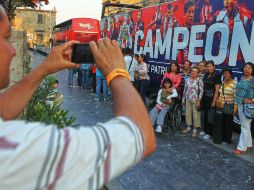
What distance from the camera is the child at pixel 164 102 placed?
8.19 metres

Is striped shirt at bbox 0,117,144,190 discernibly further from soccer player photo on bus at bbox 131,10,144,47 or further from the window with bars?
the window with bars

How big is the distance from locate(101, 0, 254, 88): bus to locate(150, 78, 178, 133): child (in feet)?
3.89

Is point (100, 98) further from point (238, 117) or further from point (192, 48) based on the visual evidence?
point (238, 117)

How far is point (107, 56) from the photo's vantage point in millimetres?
1302

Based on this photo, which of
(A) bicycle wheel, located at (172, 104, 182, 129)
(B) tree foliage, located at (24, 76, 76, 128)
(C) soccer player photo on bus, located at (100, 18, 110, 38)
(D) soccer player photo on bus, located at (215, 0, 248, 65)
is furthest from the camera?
(C) soccer player photo on bus, located at (100, 18, 110, 38)

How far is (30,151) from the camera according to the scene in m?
0.91

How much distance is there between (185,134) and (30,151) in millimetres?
7460

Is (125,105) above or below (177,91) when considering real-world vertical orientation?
above

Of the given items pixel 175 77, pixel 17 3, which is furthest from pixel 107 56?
pixel 175 77

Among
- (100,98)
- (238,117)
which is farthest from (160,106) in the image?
(100,98)

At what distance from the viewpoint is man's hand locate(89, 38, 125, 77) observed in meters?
1.29

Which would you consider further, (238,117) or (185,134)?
(185,134)

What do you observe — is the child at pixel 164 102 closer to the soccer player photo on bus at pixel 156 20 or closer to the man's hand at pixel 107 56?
the soccer player photo on bus at pixel 156 20

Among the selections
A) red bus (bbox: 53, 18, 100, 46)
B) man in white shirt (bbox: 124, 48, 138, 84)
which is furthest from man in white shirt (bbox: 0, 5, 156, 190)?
red bus (bbox: 53, 18, 100, 46)
